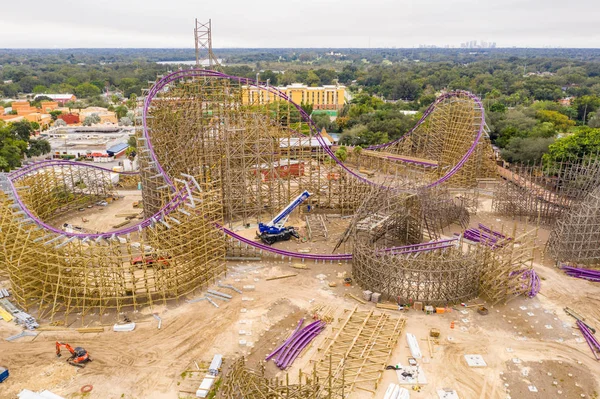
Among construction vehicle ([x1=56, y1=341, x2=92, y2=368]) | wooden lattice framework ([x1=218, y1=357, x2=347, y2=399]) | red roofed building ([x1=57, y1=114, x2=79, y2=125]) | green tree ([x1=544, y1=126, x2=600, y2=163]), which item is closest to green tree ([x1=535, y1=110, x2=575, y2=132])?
green tree ([x1=544, y1=126, x2=600, y2=163])

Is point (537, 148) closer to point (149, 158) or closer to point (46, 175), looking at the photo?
point (149, 158)

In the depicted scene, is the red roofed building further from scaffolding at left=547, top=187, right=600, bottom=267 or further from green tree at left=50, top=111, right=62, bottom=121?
scaffolding at left=547, top=187, right=600, bottom=267

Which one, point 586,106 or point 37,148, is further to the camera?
point 586,106

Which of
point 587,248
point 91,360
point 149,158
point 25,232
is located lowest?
point 91,360

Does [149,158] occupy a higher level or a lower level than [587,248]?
higher

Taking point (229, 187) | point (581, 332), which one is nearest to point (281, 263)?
point (229, 187)

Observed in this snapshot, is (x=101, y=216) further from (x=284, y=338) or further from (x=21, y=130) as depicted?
(x=21, y=130)

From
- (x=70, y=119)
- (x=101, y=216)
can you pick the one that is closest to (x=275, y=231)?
(x=101, y=216)

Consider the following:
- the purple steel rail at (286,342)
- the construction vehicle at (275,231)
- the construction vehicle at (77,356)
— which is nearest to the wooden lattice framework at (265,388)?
the purple steel rail at (286,342)
